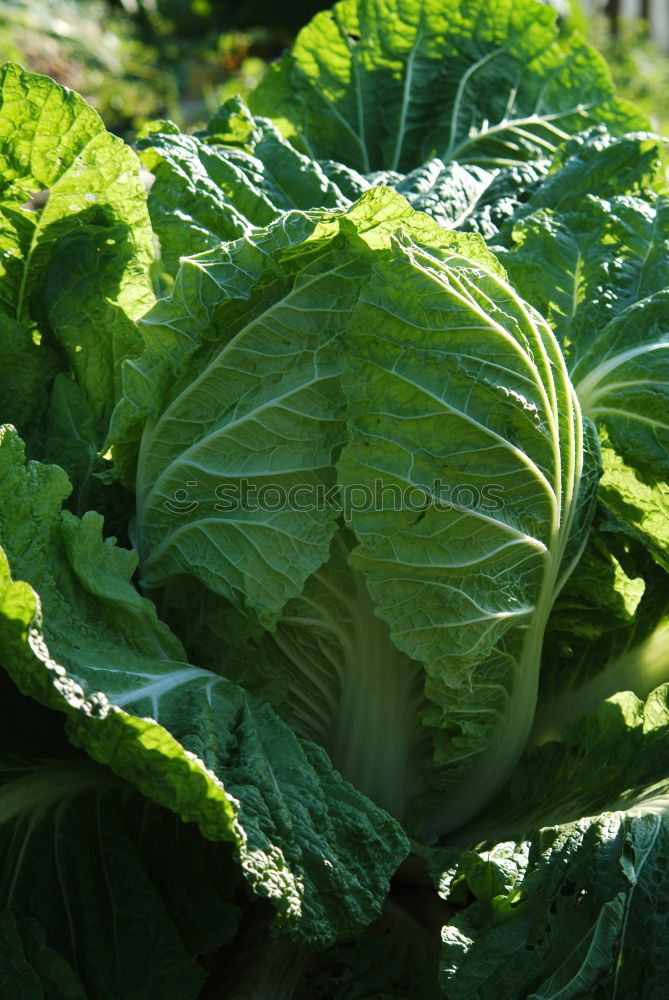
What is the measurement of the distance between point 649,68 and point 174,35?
6130 mm

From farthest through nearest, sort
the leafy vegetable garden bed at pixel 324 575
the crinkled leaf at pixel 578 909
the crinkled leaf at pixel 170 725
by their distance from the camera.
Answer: the leafy vegetable garden bed at pixel 324 575 < the crinkled leaf at pixel 578 909 < the crinkled leaf at pixel 170 725

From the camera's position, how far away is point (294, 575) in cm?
242

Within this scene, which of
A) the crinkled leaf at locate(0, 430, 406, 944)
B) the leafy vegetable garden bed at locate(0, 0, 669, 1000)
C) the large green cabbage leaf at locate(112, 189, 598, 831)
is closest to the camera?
the crinkled leaf at locate(0, 430, 406, 944)

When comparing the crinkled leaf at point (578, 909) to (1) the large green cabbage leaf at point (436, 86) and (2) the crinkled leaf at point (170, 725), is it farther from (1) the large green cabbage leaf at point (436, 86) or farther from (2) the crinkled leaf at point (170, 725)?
(1) the large green cabbage leaf at point (436, 86)

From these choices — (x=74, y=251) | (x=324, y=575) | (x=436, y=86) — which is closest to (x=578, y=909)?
(x=324, y=575)

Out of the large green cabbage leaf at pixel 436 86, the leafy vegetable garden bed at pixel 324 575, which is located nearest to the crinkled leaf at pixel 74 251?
the leafy vegetable garden bed at pixel 324 575

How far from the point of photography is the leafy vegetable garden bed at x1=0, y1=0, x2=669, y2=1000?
2.22 m

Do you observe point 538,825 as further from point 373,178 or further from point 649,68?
point 649,68

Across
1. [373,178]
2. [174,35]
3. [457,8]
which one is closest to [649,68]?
[174,35]

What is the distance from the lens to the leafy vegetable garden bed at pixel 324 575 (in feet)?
7.30

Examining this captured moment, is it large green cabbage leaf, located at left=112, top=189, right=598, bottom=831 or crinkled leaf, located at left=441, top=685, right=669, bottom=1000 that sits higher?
large green cabbage leaf, located at left=112, top=189, right=598, bottom=831

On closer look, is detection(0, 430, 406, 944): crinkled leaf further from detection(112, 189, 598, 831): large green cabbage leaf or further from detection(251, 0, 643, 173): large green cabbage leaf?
detection(251, 0, 643, 173): large green cabbage leaf

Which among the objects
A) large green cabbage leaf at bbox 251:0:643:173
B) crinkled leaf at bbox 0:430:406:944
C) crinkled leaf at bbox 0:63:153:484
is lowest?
crinkled leaf at bbox 0:430:406:944

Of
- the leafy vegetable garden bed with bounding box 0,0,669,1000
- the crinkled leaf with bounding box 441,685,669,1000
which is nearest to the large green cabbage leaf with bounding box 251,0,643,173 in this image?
the leafy vegetable garden bed with bounding box 0,0,669,1000
